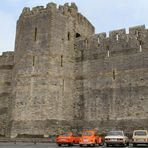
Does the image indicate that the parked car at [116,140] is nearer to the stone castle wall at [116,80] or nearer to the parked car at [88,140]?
the parked car at [88,140]

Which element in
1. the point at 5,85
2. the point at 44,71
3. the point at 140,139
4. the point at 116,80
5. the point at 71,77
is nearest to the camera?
the point at 140,139

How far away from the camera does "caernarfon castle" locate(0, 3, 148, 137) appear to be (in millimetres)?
20906

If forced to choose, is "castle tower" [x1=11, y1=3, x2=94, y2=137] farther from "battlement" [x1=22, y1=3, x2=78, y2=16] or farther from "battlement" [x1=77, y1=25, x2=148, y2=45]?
"battlement" [x1=77, y1=25, x2=148, y2=45]

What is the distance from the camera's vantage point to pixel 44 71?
22.1 meters

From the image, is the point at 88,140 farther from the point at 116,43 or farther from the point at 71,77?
the point at 116,43

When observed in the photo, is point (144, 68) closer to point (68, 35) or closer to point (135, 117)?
point (135, 117)

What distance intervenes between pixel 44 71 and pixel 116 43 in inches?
218

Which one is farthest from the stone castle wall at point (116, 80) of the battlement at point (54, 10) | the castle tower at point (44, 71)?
the battlement at point (54, 10)

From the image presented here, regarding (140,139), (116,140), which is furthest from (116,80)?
(116,140)

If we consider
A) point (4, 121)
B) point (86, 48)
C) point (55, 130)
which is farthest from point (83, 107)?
point (4, 121)

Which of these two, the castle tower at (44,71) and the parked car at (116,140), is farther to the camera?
the castle tower at (44,71)

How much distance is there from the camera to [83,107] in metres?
22.5

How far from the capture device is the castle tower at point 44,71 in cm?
2119

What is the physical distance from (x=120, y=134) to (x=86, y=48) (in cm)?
964
